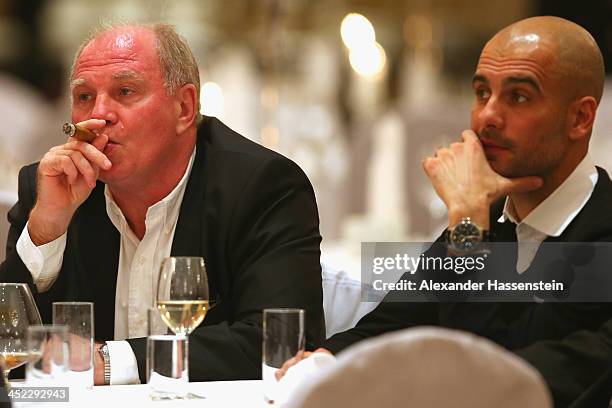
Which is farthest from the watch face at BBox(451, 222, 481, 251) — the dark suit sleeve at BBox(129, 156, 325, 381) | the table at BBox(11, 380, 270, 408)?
the table at BBox(11, 380, 270, 408)

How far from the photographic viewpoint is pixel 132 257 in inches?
115

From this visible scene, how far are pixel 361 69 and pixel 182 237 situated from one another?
234 inches

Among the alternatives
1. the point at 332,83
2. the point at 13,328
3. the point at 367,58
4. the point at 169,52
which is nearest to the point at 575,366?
the point at 13,328

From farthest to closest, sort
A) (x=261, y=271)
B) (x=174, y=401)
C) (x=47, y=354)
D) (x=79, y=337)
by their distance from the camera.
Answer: (x=261, y=271) → (x=79, y=337) → (x=174, y=401) → (x=47, y=354)

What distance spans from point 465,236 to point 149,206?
0.84 m

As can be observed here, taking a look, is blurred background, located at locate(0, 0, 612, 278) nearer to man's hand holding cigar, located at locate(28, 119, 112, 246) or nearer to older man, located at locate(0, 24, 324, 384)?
older man, located at locate(0, 24, 324, 384)

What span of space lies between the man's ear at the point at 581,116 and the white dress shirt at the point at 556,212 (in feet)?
0.19

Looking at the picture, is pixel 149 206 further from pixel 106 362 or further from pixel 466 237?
pixel 466 237

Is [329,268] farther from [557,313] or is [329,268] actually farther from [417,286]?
[557,313]

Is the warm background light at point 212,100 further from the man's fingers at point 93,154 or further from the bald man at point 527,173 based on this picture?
the bald man at point 527,173

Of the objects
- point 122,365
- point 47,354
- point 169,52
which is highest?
point 169,52

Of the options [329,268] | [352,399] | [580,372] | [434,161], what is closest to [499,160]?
[434,161]

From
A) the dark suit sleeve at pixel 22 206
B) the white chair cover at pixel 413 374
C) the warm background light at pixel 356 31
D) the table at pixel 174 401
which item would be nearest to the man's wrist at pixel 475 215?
the table at pixel 174 401

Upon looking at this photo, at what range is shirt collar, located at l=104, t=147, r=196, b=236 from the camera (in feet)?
9.48
